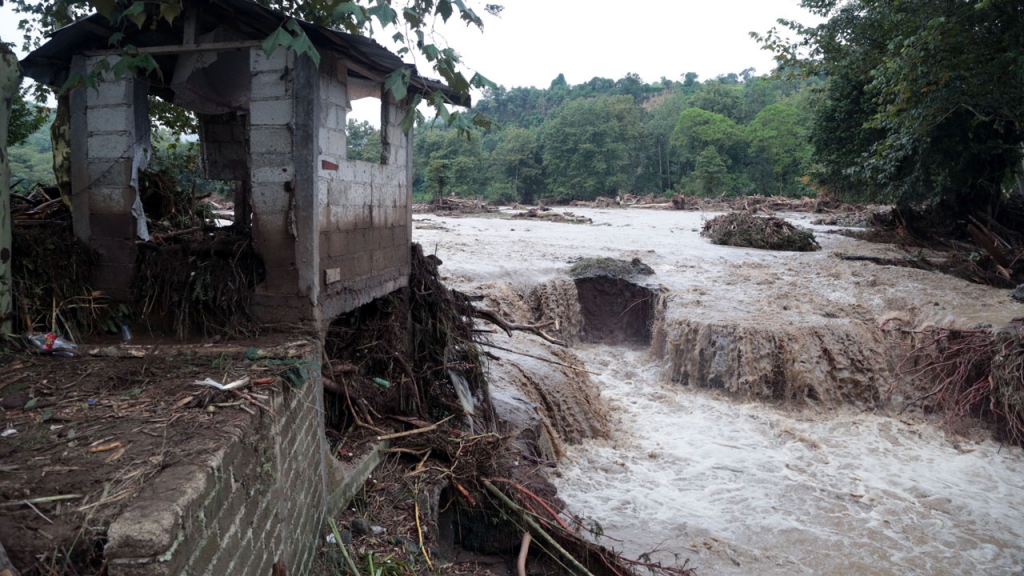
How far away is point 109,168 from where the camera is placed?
511 cm

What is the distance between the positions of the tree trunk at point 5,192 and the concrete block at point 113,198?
602 mm

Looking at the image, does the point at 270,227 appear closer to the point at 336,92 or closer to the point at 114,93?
the point at 336,92

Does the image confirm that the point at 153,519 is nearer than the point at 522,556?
Yes

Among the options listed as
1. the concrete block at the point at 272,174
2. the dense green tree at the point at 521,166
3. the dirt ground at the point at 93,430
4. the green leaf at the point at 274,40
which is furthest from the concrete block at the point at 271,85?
the dense green tree at the point at 521,166

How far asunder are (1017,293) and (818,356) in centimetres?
467

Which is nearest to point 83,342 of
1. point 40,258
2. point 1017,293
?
point 40,258

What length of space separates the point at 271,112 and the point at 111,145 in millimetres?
1379

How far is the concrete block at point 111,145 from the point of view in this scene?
200 inches

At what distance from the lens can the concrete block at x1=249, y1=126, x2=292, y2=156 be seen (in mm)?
4781

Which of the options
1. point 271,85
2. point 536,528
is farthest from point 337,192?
point 536,528

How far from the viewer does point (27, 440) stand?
2.99m

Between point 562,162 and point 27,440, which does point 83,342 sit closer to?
point 27,440

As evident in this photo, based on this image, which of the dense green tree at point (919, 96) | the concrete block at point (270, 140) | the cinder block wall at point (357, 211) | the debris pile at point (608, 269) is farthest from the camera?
the debris pile at point (608, 269)

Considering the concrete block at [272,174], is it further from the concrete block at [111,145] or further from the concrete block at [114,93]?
the concrete block at [114,93]
